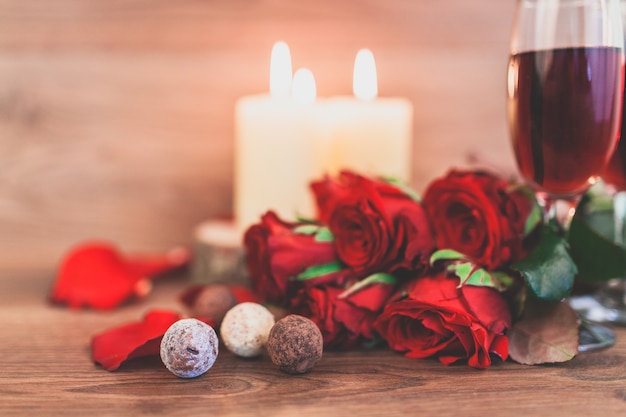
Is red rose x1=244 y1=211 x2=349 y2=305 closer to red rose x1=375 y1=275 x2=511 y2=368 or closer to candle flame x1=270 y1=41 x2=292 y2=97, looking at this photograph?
red rose x1=375 y1=275 x2=511 y2=368

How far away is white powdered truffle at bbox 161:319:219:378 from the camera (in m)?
0.50

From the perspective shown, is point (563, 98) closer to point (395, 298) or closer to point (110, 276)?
point (395, 298)

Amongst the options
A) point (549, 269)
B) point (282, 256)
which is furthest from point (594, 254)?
point (282, 256)

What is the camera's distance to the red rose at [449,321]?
1.73ft

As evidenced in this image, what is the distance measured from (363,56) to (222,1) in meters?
0.24

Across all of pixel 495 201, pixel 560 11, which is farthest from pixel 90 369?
pixel 560 11

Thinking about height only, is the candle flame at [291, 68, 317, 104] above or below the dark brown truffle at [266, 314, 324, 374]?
above

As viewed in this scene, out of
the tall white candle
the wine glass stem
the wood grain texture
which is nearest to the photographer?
the wine glass stem

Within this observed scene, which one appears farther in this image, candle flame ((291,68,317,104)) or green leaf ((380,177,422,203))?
candle flame ((291,68,317,104))

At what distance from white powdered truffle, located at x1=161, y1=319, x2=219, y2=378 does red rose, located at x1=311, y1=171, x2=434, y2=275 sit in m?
0.16

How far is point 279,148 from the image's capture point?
2.64 ft

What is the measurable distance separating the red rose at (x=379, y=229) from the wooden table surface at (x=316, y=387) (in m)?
0.09

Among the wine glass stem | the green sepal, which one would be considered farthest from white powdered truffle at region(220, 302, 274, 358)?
the wine glass stem

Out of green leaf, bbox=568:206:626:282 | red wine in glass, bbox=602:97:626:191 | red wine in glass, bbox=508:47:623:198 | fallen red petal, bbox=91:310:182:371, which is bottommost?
fallen red petal, bbox=91:310:182:371
